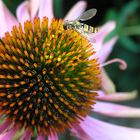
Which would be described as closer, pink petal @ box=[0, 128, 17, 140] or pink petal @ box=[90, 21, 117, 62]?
pink petal @ box=[0, 128, 17, 140]

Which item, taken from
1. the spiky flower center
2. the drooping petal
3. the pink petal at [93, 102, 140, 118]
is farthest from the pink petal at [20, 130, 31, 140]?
the drooping petal

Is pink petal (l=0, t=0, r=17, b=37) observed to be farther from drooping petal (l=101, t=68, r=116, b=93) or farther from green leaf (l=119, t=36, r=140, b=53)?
green leaf (l=119, t=36, r=140, b=53)

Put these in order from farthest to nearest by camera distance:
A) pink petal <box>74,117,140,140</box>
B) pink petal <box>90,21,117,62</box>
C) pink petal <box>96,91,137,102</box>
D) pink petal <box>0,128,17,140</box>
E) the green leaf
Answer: the green leaf → pink petal <box>90,21,117,62</box> → pink petal <box>96,91,137,102</box> → pink petal <box>74,117,140,140</box> → pink petal <box>0,128,17,140</box>

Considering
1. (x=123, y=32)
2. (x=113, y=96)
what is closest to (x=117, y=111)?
(x=113, y=96)

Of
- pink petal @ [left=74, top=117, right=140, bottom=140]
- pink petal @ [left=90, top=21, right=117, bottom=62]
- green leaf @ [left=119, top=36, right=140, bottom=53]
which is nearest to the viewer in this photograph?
pink petal @ [left=74, top=117, right=140, bottom=140]

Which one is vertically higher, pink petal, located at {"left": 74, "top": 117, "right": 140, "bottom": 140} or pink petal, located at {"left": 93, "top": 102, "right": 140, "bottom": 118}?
pink petal, located at {"left": 93, "top": 102, "right": 140, "bottom": 118}

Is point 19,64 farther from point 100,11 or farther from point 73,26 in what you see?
point 100,11

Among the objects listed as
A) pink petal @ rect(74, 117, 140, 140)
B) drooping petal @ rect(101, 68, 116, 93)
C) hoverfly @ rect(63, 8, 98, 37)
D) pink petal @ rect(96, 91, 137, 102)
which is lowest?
pink petal @ rect(74, 117, 140, 140)

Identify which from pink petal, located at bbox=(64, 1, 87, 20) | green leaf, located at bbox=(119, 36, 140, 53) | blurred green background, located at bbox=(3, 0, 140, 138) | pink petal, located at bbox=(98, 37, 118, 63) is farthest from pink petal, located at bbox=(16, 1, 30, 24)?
green leaf, located at bbox=(119, 36, 140, 53)

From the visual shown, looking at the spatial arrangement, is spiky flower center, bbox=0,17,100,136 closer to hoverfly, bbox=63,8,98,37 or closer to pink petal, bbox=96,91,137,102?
hoverfly, bbox=63,8,98,37
